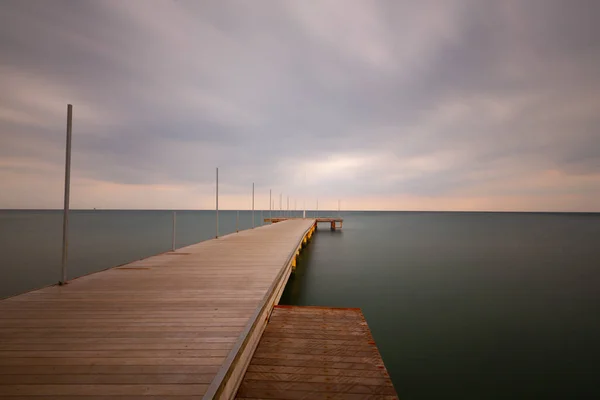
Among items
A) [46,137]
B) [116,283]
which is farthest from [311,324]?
[46,137]

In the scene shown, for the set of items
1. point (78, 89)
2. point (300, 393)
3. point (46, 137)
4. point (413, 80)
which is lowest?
point (300, 393)

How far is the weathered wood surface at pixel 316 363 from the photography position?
2.26 meters

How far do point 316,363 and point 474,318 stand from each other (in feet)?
21.8

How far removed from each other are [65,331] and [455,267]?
599 inches

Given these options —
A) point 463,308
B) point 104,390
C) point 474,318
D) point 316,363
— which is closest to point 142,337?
point 104,390

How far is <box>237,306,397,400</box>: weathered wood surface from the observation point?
226 cm

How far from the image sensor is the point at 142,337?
7.93 ft

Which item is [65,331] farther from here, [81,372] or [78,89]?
[78,89]

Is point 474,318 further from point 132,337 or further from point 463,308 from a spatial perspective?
point 132,337

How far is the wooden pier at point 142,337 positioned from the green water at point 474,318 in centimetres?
269

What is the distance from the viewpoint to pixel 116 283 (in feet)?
13.8

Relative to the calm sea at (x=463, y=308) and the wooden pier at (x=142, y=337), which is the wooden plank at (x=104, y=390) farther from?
the calm sea at (x=463, y=308)

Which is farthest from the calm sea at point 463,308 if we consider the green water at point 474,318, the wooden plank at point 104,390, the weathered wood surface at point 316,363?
the wooden plank at point 104,390

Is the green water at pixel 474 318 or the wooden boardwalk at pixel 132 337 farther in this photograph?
the green water at pixel 474 318
